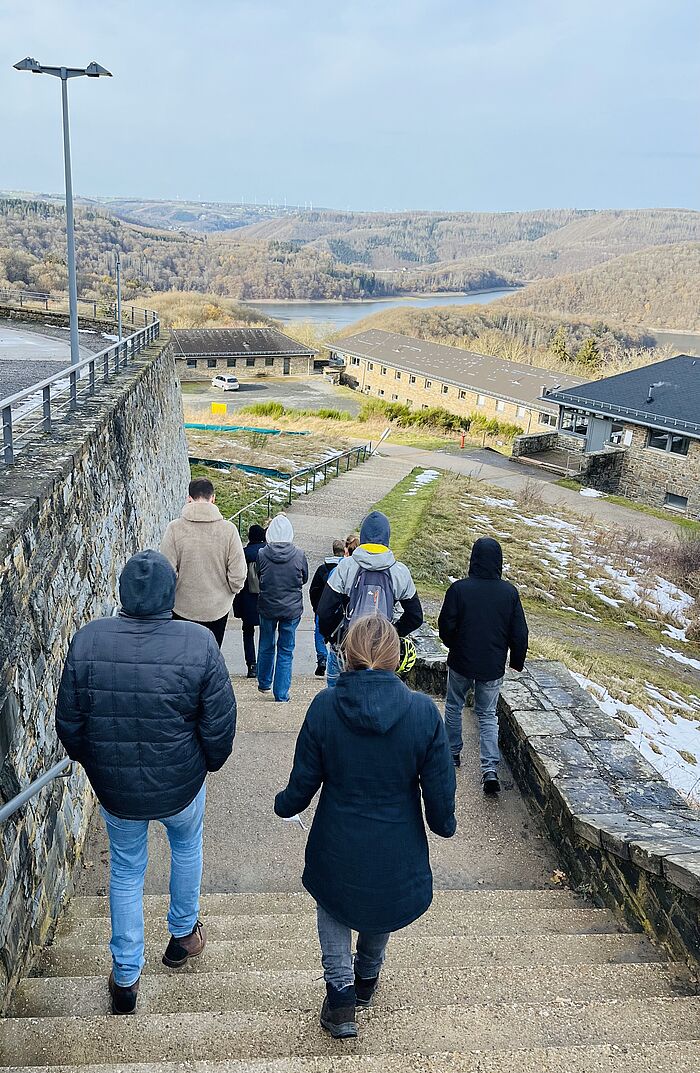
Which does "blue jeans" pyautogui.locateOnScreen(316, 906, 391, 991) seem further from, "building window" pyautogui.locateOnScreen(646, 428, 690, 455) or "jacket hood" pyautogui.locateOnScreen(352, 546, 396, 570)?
"building window" pyautogui.locateOnScreen(646, 428, 690, 455)

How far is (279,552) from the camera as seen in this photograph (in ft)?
19.7

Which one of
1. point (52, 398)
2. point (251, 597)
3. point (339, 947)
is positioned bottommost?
point (251, 597)

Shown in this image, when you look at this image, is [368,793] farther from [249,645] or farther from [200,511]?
[249,645]

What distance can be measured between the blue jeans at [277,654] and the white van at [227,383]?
49.9 meters

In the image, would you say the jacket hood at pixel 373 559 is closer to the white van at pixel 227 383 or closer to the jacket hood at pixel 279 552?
the jacket hood at pixel 279 552

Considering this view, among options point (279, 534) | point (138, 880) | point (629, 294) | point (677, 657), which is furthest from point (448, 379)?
point (629, 294)

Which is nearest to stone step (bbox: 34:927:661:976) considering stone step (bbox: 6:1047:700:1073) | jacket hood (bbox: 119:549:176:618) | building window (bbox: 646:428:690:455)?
stone step (bbox: 6:1047:700:1073)

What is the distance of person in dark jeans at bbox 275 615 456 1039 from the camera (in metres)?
2.57

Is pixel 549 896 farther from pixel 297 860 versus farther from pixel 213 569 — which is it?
pixel 213 569

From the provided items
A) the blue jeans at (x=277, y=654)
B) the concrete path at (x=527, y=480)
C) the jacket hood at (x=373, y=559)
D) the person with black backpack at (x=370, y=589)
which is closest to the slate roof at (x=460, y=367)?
the concrete path at (x=527, y=480)

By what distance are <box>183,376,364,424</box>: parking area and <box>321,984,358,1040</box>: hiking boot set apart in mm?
41272

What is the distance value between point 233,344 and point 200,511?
59401 millimetres

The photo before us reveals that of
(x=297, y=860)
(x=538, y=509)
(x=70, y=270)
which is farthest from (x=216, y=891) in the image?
(x=538, y=509)

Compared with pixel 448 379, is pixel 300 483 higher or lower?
lower
